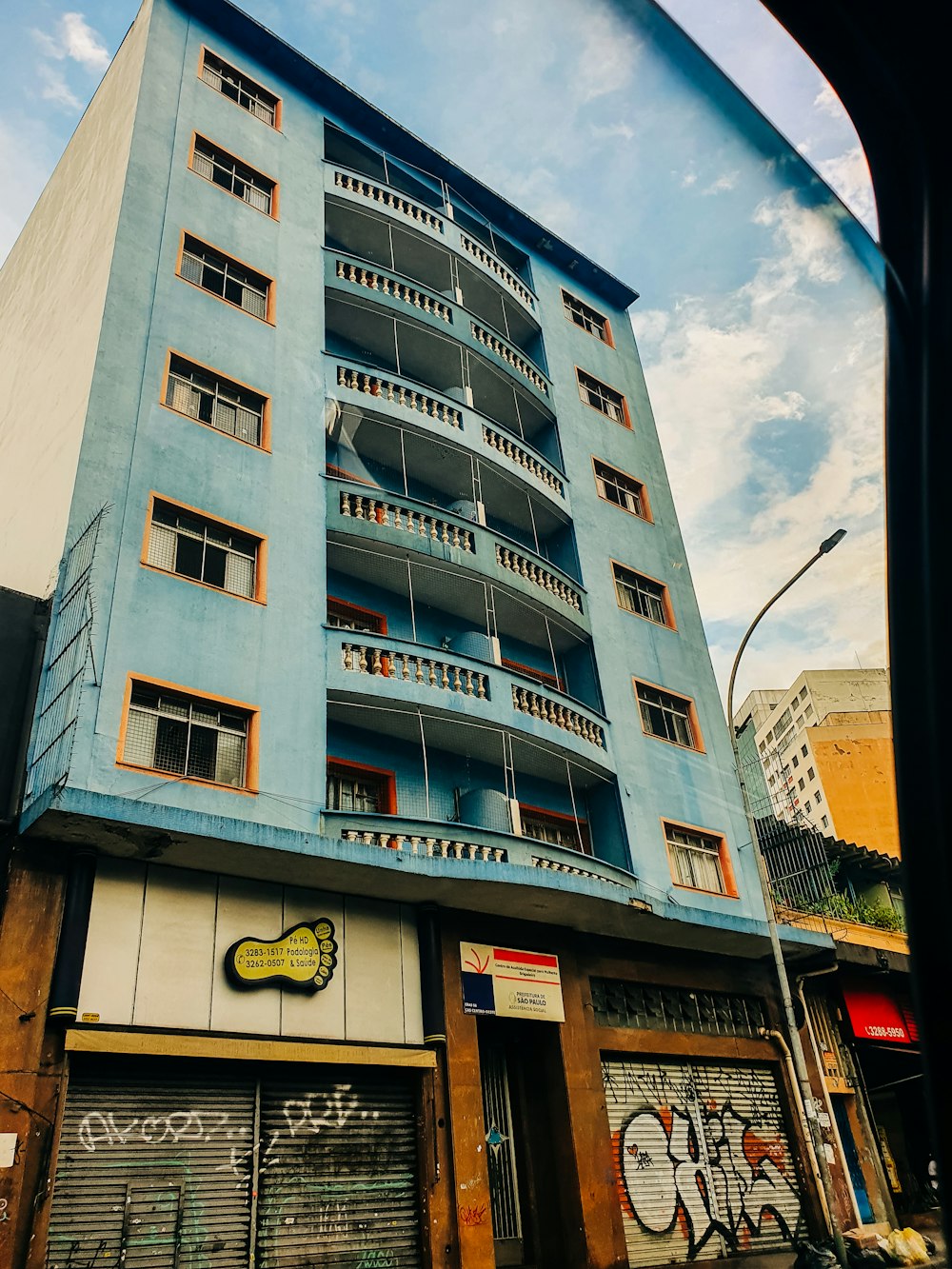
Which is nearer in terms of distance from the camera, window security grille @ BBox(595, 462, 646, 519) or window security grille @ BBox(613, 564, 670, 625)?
window security grille @ BBox(613, 564, 670, 625)

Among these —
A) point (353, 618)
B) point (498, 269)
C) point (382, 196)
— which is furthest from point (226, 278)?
point (498, 269)

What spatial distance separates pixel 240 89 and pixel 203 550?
12737 mm

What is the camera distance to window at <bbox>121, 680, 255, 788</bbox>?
40.4 feet

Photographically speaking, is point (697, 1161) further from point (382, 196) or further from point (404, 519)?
point (382, 196)

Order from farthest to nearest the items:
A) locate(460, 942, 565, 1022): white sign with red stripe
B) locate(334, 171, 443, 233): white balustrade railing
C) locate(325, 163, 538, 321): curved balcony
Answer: locate(334, 171, 443, 233): white balustrade railing
locate(325, 163, 538, 321): curved balcony
locate(460, 942, 565, 1022): white sign with red stripe

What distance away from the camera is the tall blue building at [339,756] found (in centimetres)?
1122

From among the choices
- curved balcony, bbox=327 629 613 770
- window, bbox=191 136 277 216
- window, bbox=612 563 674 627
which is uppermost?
window, bbox=191 136 277 216

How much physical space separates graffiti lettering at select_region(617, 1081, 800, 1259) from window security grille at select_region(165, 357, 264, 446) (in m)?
13.1

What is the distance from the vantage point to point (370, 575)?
57.1ft

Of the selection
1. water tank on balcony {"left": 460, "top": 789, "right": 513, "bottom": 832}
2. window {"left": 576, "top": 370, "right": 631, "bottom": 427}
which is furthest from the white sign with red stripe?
window {"left": 576, "top": 370, "right": 631, "bottom": 427}

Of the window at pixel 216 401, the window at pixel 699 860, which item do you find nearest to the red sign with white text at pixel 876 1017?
the window at pixel 699 860

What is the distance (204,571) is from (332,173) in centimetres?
1199

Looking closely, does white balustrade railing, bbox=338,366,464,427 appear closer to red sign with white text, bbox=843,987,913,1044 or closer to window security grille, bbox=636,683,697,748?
window security grille, bbox=636,683,697,748

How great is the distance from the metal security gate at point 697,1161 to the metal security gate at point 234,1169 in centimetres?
413
